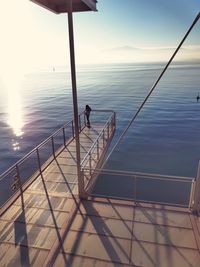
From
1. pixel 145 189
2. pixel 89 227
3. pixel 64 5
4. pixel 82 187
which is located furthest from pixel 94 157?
pixel 64 5

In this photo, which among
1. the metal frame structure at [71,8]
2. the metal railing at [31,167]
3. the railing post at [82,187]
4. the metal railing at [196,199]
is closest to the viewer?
the metal frame structure at [71,8]

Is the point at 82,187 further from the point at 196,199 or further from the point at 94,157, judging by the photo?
the point at 94,157

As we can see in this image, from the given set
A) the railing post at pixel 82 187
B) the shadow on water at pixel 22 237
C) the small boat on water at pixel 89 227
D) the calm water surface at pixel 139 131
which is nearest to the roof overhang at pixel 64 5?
the small boat on water at pixel 89 227

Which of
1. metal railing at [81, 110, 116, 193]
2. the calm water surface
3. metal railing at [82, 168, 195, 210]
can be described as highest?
metal railing at [81, 110, 116, 193]

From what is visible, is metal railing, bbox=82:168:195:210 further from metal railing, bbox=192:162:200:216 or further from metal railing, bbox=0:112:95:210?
metal railing, bbox=192:162:200:216

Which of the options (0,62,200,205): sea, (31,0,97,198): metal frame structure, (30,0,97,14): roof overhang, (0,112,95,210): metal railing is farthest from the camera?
(0,62,200,205): sea

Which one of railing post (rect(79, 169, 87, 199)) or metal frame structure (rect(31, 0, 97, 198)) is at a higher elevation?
metal frame structure (rect(31, 0, 97, 198))

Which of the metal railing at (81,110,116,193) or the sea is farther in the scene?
the sea

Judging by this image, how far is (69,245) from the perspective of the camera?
17.6ft

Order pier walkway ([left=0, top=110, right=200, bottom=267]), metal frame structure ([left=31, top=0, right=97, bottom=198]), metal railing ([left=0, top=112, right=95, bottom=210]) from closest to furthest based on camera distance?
1. pier walkway ([left=0, top=110, right=200, bottom=267])
2. metal frame structure ([left=31, top=0, right=97, bottom=198])
3. metal railing ([left=0, top=112, right=95, bottom=210])

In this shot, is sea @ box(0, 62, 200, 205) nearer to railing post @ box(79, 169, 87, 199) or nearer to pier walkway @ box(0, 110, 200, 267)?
railing post @ box(79, 169, 87, 199)

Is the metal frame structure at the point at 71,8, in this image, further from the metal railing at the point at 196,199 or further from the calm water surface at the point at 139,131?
the calm water surface at the point at 139,131

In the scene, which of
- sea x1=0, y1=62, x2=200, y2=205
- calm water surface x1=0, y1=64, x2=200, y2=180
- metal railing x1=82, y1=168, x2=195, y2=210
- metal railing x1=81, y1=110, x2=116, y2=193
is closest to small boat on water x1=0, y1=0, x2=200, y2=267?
metal railing x1=81, y1=110, x2=116, y2=193

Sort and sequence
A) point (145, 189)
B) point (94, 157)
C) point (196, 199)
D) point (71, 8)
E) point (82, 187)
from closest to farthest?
point (71, 8)
point (196, 199)
point (82, 187)
point (94, 157)
point (145, 189)
